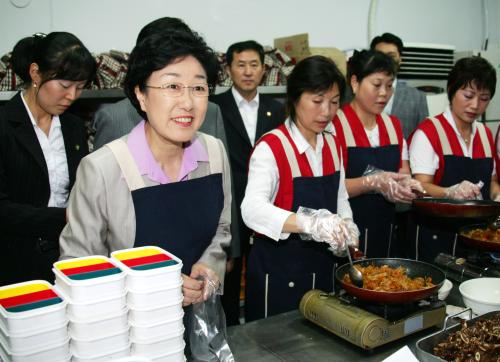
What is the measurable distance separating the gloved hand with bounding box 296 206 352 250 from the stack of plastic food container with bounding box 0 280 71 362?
1128 millimetres

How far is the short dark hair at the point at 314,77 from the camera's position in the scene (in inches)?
90.7

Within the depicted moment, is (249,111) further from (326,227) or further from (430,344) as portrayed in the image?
(430,344)

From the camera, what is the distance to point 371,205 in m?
2.85

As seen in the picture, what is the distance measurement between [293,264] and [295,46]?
257 cm

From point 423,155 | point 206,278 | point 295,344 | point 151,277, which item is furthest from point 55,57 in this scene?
point 423,155

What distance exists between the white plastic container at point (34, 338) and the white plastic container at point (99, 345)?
46mm

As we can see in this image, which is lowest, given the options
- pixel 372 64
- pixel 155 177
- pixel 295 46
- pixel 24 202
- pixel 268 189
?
pixel 24 202

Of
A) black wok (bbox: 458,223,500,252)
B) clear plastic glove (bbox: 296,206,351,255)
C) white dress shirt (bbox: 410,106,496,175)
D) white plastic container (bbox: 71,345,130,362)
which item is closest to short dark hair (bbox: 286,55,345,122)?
clear plastic glove (bbox: 296,206,351,255)

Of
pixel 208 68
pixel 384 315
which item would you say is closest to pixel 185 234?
pixel 208 68

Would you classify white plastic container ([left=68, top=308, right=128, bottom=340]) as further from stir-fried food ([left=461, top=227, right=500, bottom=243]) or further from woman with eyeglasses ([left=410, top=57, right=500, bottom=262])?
woman with eyeglasses ([left=410, top=57, right=500, bottom=262])

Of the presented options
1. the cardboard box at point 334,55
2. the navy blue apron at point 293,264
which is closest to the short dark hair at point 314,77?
the navy blue apron at point 293,264

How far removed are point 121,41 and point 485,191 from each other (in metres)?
2.95

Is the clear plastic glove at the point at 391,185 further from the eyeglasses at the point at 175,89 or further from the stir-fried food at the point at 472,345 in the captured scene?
the eyeglasses at the point at 175,89

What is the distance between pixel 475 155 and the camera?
301 centimetres
